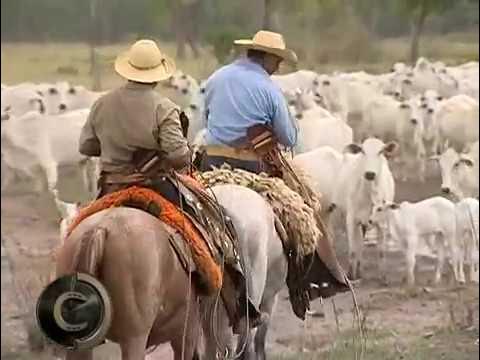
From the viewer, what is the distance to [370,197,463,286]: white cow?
987 cm

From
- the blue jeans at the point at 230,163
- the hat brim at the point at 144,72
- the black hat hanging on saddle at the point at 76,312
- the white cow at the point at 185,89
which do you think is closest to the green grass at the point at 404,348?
the blue jeans at the point at 230,163

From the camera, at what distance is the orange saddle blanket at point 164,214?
4793mm

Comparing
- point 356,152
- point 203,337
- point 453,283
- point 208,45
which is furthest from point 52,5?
point 203,337

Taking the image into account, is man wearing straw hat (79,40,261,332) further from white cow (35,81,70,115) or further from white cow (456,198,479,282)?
white cow (35,81,70,115)

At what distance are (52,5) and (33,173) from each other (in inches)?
99.3

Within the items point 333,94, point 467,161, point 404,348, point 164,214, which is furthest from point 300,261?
point 333,94

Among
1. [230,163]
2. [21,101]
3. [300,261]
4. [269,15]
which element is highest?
[269,15]

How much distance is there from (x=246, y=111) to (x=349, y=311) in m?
1.99

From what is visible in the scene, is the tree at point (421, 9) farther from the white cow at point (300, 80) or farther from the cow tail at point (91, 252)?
the cow tail at point (91, 252)

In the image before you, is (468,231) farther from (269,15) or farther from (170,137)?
(170,137)

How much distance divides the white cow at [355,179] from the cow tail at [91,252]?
547 cm

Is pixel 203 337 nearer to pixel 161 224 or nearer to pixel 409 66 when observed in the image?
pixel 161 224

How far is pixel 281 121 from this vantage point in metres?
5.89

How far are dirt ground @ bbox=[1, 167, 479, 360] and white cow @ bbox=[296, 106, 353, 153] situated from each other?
85cm
